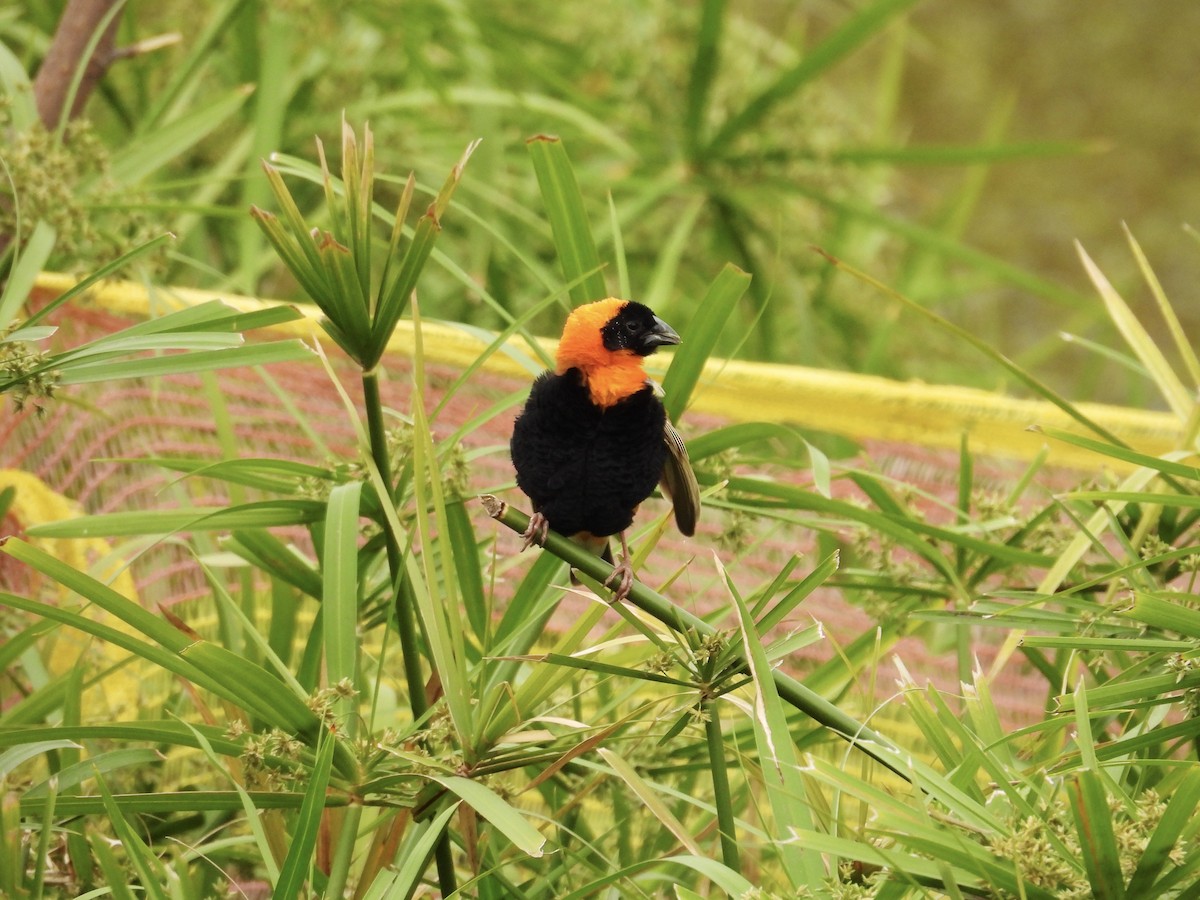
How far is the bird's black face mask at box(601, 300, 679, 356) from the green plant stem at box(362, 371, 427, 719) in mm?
182

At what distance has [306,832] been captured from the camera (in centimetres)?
73

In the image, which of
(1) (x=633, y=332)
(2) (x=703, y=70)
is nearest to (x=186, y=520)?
(1) (x=633, y=332)

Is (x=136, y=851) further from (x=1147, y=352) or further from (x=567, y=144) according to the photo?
(x=567, y=144)

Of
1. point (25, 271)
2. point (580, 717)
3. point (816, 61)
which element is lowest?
point (580, 717)

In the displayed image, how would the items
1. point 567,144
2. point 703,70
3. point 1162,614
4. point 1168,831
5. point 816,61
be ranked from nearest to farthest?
point 1168,831 < point 1162,614 < point 816,61 < point 703,70 < point 567,144

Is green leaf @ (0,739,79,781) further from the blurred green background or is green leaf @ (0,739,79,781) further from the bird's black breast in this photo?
the blurred green background

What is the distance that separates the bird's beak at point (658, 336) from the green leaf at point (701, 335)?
33 millimetres

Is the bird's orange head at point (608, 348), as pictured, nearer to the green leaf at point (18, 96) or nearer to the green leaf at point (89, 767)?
the green leaf at point (89, 767)

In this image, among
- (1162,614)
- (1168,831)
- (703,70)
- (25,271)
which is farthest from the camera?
(703,70)

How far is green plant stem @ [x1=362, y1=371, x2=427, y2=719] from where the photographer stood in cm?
81

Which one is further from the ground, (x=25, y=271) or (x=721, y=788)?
(x=25, y=271)

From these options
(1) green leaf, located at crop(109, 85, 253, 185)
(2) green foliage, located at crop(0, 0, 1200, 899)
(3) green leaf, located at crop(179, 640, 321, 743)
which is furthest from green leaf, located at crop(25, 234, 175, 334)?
(1) green leaf, located at crop(109, 85, 253, 185)

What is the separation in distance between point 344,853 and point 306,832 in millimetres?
91

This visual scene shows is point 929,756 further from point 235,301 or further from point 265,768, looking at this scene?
point 235,301
